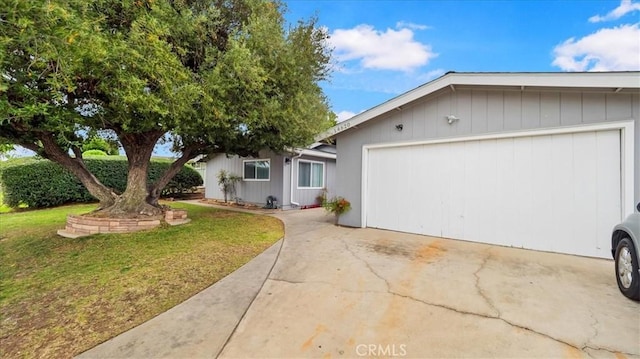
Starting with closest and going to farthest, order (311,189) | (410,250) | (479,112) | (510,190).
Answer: (410,250)
(510,190)
(479,112)
(311,189)

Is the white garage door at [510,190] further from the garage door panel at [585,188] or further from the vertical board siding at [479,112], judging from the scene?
the vertical board siding at [479,112]

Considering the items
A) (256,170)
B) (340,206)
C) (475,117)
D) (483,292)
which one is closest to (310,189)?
(256,170)

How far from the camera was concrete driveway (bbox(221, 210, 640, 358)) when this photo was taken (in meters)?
2.27

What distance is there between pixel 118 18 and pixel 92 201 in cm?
1036

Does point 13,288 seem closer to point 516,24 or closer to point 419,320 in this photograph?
point 419,320

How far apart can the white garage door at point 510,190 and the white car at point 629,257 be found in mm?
1490

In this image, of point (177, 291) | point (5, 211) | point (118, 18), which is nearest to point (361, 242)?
point (177, 291)

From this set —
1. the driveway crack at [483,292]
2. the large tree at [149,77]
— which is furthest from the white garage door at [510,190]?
the large tree at [149,77]

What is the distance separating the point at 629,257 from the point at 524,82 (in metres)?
3.31

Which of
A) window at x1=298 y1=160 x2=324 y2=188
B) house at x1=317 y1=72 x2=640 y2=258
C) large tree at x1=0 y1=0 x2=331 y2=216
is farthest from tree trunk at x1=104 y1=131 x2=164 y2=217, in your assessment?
window at x1=298 y1=160 x2=324 y2=188

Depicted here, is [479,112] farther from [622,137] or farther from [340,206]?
[340,206]

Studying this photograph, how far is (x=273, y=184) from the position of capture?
1215 centimetres

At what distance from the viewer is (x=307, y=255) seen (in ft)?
16.1

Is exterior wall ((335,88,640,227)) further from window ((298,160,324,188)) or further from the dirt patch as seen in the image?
window ((298,160,324,188))
